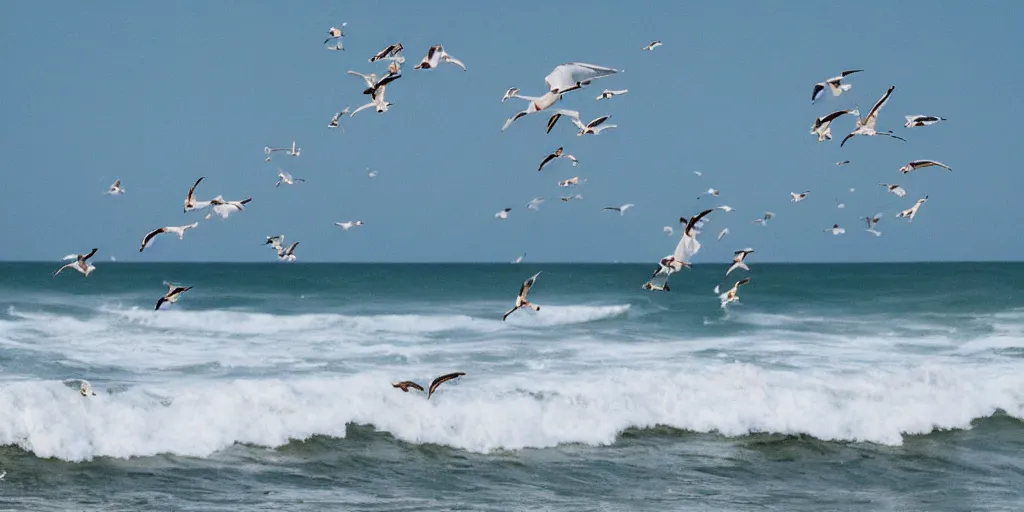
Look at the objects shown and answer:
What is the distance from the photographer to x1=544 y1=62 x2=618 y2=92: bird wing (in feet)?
31.7

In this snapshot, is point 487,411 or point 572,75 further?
point 487,411

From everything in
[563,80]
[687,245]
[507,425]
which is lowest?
[507,425]

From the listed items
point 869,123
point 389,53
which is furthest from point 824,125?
point 389,53

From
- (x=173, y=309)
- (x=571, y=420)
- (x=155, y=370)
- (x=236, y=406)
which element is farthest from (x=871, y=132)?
(x=173, y=309)

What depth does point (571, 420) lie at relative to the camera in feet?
48.6

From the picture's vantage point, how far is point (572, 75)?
10.2 m

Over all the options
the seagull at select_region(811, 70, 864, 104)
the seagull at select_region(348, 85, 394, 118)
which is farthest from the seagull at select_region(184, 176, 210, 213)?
the seagull at select_region(811, 70, 864, 104)

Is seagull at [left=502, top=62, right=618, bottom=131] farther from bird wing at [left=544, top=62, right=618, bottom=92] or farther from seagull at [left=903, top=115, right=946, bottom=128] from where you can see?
seagull at [left=903, top=115, right=946, bottom=128]

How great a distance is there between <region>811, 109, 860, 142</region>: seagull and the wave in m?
4.61

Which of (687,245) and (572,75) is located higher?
(572,75)

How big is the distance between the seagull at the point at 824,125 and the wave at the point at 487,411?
4.61 metres

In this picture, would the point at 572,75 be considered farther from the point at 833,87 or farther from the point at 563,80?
the point at 833,87

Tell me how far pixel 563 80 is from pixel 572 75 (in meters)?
0.17

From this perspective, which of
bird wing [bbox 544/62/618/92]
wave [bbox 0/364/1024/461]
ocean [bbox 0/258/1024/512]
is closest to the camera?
bird wing [bbox 544/62/618/92]
